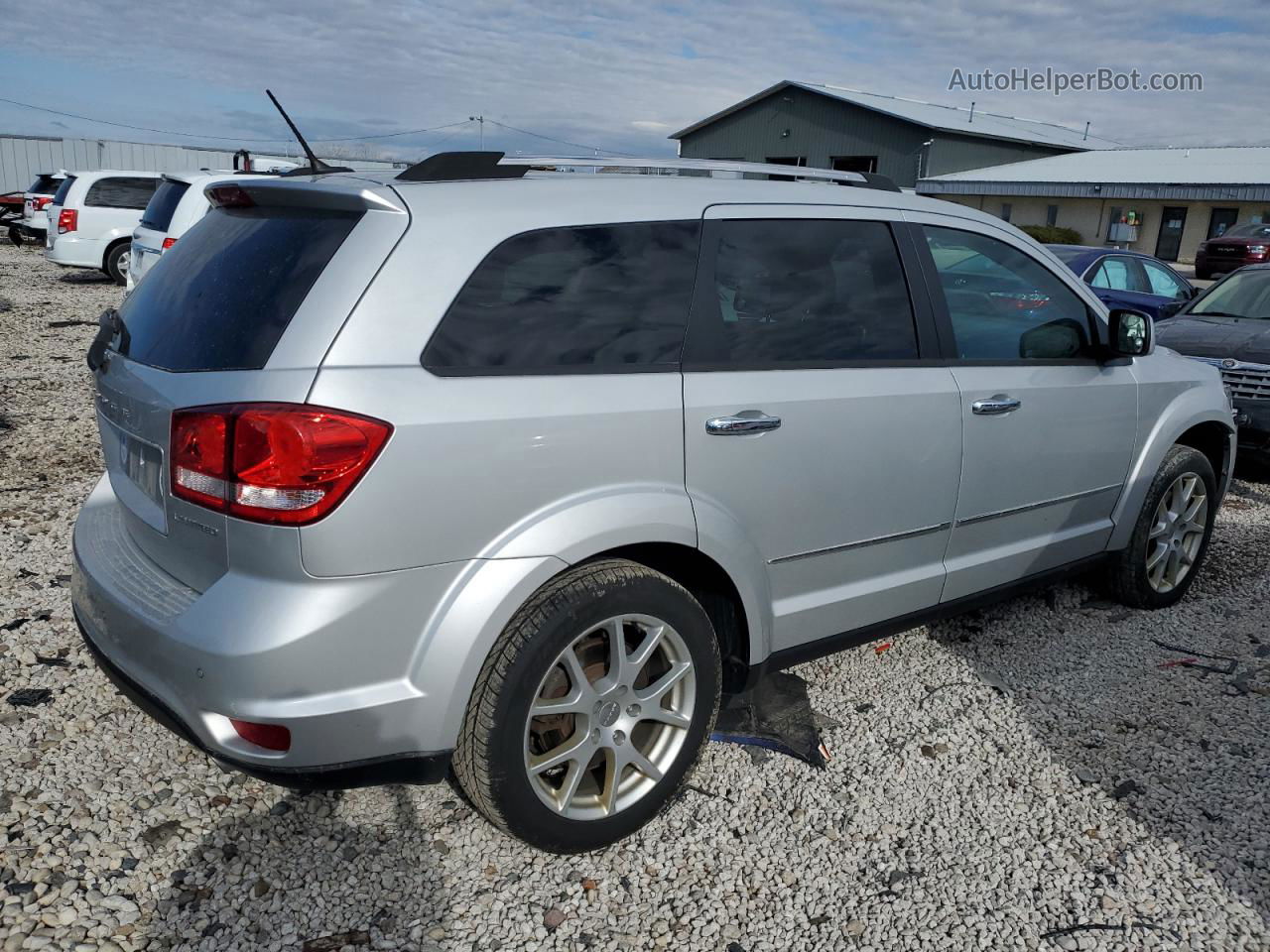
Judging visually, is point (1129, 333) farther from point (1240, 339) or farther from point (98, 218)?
point (98, 218)

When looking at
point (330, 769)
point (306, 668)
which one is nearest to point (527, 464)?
point (306, 668)

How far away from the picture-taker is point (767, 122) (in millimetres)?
44875

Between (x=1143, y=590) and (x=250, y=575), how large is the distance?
394cm

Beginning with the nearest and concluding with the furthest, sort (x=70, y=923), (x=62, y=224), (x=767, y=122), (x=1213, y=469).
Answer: (x=70, y=923)
(x=1213, y=469)
(x=62, y=224)
(x=767, y=122)

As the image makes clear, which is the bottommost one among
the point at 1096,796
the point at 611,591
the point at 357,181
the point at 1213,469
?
the point at 1096,796

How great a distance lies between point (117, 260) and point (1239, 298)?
16208mm

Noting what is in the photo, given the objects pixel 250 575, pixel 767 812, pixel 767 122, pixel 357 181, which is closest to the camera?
pixel 250 575

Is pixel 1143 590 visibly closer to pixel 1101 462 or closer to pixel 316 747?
pixel 1101 462

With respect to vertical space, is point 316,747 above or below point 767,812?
above

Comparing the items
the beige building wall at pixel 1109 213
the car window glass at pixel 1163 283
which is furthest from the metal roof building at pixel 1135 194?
the car window glass at pixel 1163 283

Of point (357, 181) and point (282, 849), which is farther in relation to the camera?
point (282, 849)

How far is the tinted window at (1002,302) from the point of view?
3.56m

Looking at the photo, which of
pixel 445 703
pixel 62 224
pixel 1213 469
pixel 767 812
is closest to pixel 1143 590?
pixel 1213 469

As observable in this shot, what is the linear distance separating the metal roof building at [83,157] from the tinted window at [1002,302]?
29772 millimetres
